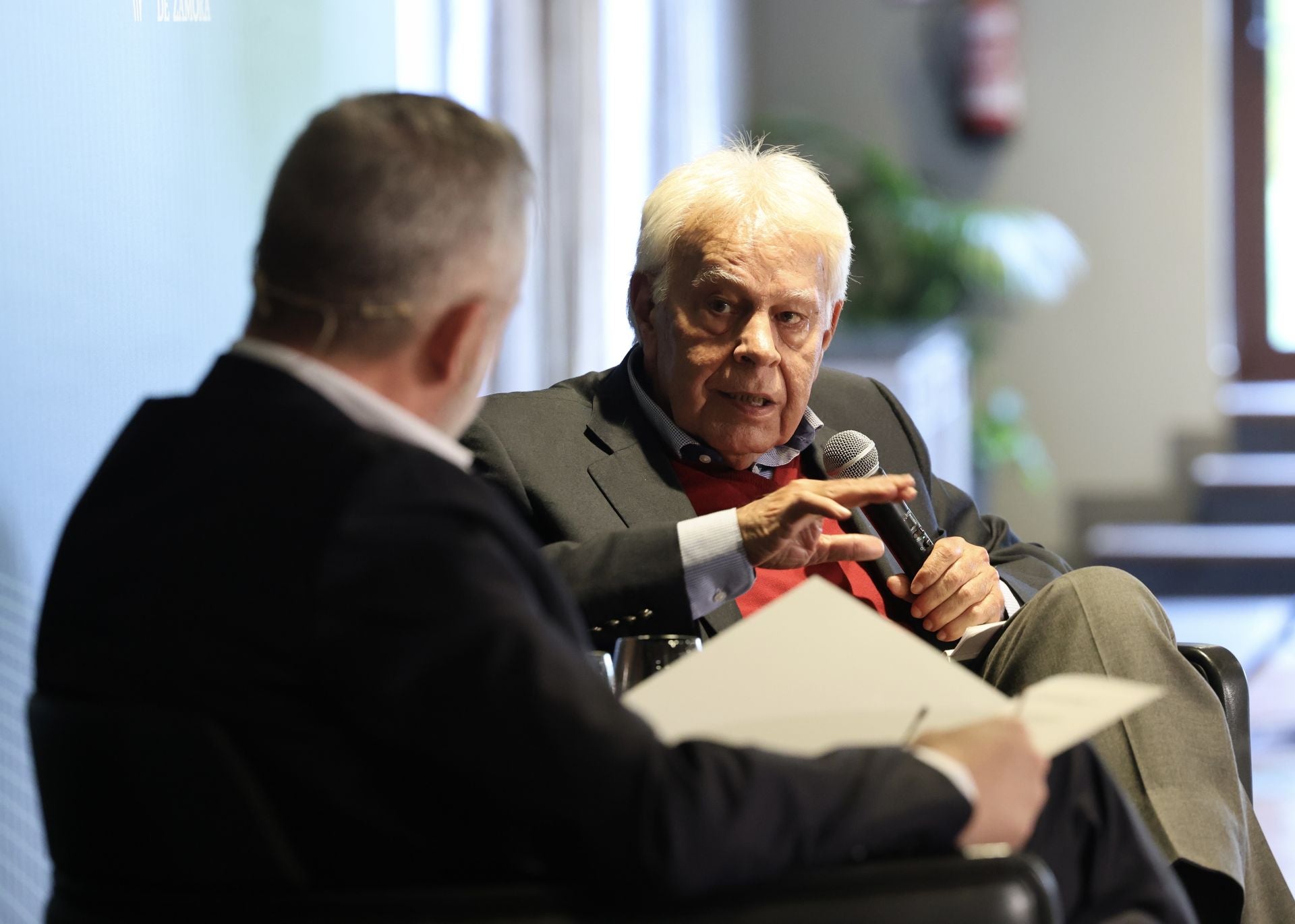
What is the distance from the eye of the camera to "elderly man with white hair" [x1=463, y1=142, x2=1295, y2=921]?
163 cm

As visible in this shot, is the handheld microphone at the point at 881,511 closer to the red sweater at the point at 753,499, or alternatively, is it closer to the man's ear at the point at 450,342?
the red sweater at the point at 753,499

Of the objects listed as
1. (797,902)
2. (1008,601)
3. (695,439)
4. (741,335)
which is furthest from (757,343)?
(797,902)

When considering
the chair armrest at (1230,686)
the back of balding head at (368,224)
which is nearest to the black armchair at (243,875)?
the back of balding head at (368,224)

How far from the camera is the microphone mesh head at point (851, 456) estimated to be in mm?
1947

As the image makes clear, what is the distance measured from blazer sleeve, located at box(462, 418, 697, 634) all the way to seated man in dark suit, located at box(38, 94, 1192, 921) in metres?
0.62

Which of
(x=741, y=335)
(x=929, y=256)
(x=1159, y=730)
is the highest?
Result: (x=929, y=256)

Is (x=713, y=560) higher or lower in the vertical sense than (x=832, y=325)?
lower

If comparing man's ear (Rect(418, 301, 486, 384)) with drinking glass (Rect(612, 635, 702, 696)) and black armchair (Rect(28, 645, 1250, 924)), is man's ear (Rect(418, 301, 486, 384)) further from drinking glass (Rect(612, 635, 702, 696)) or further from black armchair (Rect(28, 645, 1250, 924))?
drinking glass (Rect(612, 635, 702, 696))

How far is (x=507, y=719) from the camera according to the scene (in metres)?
0.84

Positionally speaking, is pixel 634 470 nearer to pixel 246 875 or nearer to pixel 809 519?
pixel 809 519

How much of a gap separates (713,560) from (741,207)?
0.62 meters

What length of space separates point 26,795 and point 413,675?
1044mm

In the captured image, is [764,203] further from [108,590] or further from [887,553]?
[108,590]

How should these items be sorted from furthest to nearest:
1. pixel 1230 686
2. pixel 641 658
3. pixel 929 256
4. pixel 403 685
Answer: pixel 929 256 < pixel 1230 686 < pixel 641 658 < pixel 403 685
